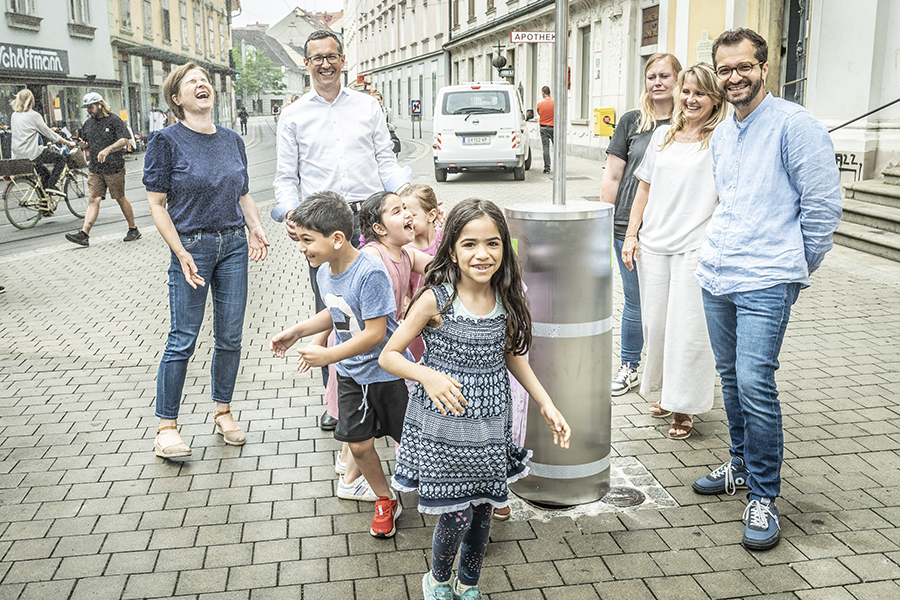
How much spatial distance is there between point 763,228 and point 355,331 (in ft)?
5.52

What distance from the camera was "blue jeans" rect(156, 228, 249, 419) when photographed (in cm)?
444

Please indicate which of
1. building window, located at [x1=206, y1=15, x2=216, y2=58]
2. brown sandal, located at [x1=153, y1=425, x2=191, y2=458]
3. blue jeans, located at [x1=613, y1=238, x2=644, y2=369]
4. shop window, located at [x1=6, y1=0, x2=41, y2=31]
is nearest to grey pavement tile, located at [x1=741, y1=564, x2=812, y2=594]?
blue jeans, located at [x1=613, y1=238, x2=644, y2=369]

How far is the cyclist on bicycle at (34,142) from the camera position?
1352 cm

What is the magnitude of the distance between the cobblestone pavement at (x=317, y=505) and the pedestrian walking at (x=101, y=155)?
4858 mm

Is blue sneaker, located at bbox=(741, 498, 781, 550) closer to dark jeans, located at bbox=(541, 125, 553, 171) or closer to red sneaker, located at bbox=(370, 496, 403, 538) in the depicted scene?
red sneaker, located at bbox=(370, 496, 403, 538)

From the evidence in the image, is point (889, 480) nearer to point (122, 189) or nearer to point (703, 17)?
point (122, 189)

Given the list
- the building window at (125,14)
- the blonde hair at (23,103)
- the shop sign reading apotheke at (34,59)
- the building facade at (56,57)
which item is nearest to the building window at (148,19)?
the building window at (125,14)

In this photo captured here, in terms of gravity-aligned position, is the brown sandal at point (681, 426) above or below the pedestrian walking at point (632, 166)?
below

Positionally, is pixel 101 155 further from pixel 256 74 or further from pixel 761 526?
pixel 256 74

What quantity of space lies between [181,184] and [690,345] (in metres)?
2.73

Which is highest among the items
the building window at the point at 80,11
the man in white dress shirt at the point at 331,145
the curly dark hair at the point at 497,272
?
the building window at the point at 80,11

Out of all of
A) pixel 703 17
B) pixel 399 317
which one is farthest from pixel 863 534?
pixel 703 17

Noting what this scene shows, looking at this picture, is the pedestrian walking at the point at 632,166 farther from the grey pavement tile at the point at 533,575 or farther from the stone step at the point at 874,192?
the stone step at the point at 874,192

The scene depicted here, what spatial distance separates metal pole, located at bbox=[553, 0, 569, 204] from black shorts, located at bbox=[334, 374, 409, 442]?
1118mm
